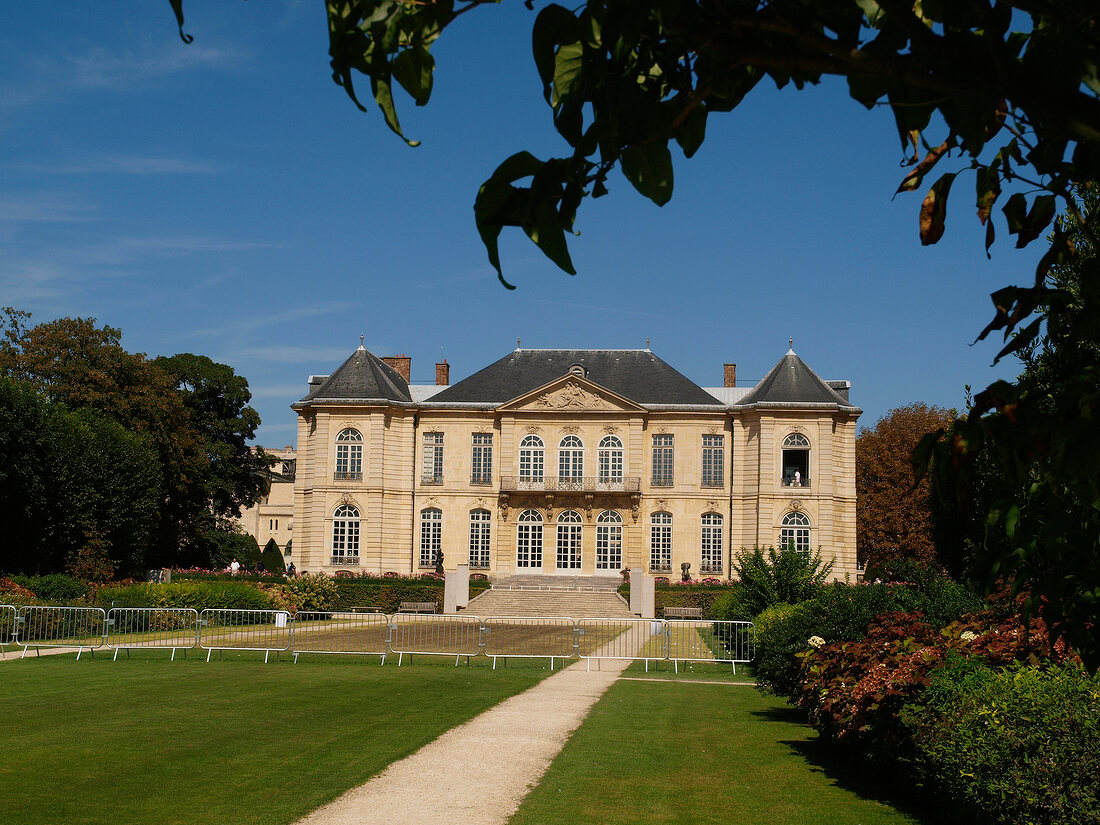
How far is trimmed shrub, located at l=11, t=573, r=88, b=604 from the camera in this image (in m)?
24.0

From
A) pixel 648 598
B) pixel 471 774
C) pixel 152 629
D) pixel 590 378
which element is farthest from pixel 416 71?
pixel 590 378

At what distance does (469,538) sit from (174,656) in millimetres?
25897

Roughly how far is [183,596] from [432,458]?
64.8 ft

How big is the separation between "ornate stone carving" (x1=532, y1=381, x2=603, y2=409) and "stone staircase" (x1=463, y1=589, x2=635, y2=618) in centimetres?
805

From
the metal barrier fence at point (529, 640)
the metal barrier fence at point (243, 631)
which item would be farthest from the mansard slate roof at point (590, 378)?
the metal barrier fence at point (243, 631)

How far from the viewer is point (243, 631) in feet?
67.6

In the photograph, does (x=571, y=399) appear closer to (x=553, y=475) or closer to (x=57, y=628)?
(x=553, y=475)

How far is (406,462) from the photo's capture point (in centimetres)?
4447

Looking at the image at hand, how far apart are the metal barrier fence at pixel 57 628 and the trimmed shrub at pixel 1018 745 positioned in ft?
54.2

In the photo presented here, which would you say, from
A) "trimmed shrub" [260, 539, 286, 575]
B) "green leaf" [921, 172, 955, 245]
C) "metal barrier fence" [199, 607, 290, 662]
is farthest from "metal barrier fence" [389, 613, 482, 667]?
"trimmed shrub" [260, 539, 286, 575]

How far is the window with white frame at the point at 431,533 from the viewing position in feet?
146

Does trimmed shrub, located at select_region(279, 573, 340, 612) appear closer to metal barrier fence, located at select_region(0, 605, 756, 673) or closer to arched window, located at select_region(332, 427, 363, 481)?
metal barrier fence, located at select_region(0, 605, 756, 673)

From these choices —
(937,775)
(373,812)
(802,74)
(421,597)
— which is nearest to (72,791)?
(373,812)

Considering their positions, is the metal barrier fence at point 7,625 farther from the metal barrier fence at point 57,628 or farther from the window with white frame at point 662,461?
the window with white frame at point 662,461
